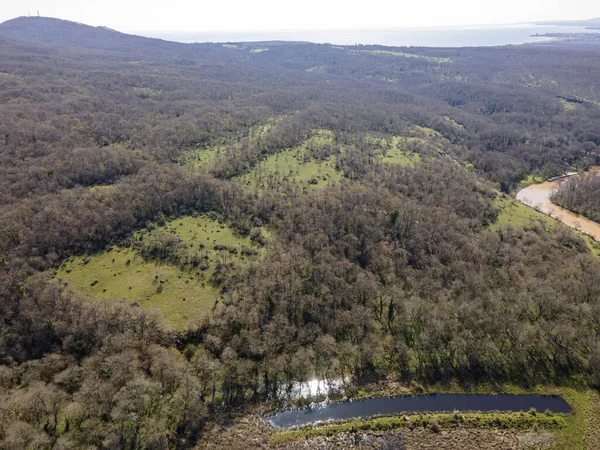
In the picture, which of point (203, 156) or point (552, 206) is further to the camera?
point (203, 156)

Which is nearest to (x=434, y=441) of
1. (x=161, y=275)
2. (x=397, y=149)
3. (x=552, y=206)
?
(x=161, y=275)

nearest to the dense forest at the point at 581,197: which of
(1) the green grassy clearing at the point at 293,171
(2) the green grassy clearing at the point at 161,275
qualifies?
(1) the green grassy clearing at the point at 293,171

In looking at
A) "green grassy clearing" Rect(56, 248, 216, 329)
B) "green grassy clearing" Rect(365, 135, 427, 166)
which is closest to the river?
"green grassy clearing" Rect(365, 135, 427, 166)

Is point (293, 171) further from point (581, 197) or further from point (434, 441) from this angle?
point (581, 197)

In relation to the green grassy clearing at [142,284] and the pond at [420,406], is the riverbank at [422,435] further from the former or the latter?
the green grassy clearing at [142,284]

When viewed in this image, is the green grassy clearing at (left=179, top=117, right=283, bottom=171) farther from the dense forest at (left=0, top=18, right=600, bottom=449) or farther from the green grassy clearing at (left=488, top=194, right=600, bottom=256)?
the green grassy clearing at (left=488, top=194, right=600, bottom=256)

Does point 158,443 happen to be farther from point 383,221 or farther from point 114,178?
point 114,178

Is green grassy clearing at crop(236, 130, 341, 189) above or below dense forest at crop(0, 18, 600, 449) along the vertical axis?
above
